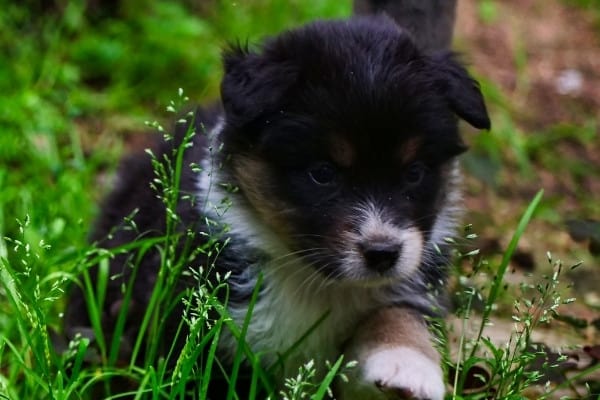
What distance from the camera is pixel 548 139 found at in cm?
746

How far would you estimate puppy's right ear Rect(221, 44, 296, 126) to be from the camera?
11.8ft

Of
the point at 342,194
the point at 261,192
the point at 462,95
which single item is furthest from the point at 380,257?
the point at 462,95

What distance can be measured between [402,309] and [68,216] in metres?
2.19

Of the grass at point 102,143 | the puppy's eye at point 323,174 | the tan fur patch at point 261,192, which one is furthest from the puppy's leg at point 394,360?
the puppy's eye at point 323,174

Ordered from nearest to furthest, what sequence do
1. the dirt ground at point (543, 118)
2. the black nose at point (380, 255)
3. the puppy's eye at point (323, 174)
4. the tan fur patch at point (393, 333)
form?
1. the black nose at point (380, 255)
2. the puppy's eye at point (323, 174)
3. the tan fur patch at point (393, 333)
4. the dirt ground at point (543, 118)

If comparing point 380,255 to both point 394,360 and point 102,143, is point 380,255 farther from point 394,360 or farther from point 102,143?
point 102,143

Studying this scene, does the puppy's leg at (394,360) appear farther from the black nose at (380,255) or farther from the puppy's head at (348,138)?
the black nose at (380,255)

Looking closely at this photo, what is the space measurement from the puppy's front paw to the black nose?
0.35 meters

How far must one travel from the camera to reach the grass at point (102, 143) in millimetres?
3736

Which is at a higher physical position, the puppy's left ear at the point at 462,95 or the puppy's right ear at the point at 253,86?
the puppy's right ear at the point at 253,86

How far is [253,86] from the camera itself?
143 inches

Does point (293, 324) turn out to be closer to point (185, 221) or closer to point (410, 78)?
point (185, 221)

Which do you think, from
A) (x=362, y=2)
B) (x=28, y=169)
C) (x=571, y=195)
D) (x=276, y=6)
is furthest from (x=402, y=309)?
(x=276, y=6)

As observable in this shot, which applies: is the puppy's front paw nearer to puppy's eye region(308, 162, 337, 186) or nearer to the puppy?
the puppy
